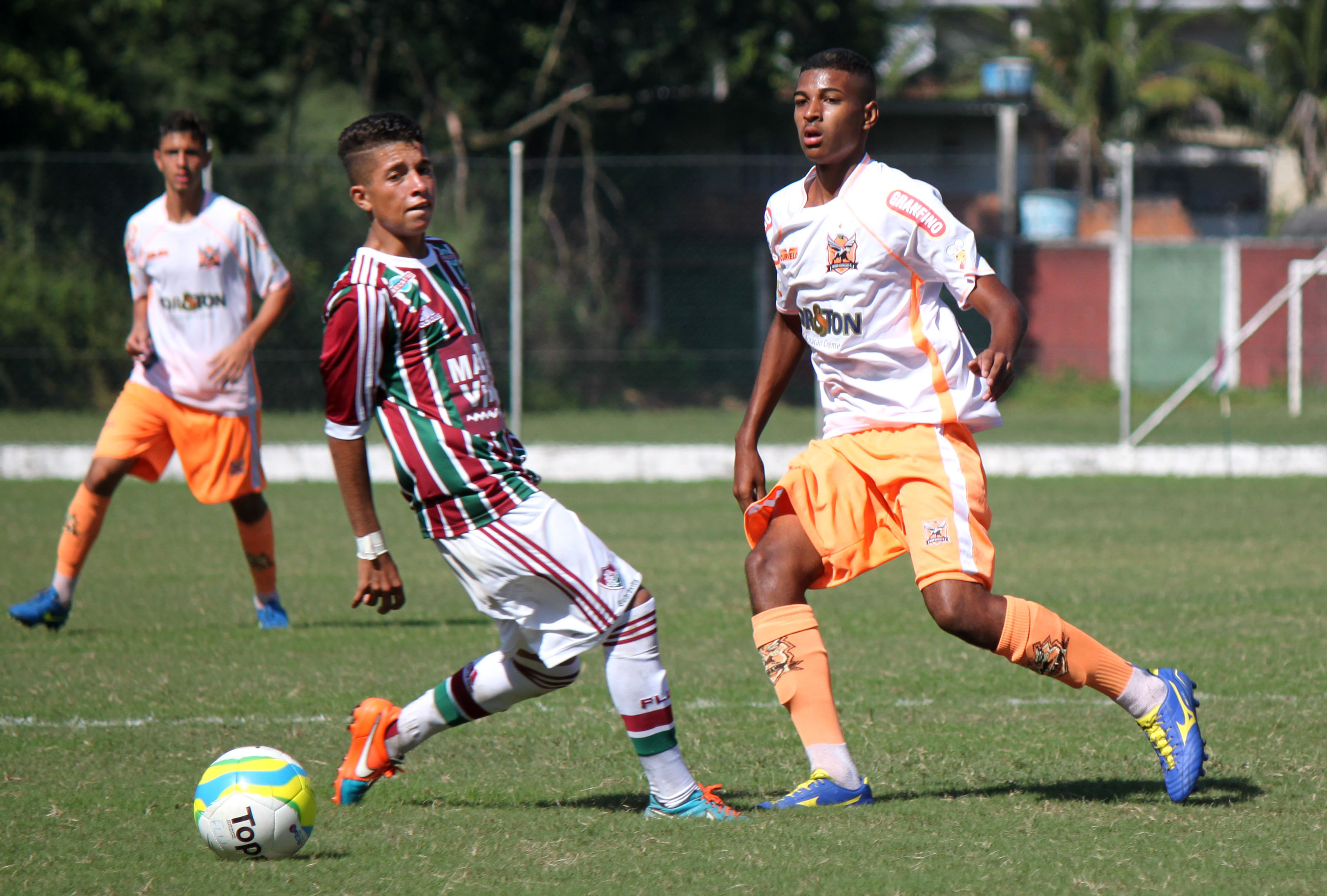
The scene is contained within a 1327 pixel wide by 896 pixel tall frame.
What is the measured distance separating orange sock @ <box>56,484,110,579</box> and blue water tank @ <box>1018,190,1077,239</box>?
21.2 m

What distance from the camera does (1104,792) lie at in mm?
4445

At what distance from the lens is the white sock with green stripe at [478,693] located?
14.2 ft

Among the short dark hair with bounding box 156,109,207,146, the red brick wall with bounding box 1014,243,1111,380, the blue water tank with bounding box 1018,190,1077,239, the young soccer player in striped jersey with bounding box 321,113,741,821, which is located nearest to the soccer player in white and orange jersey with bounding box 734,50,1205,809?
→ the young soccer player in striped jersey with bounding box 321,113,741,821

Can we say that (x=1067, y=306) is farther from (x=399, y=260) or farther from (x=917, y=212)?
(x=399, y=260)

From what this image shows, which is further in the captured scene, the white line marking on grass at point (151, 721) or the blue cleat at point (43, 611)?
the blue cleat at point (43, 611)

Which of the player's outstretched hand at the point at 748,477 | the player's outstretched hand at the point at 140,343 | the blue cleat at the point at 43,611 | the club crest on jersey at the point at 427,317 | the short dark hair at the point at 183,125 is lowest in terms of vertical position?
the blue cleat at the point at 43,611

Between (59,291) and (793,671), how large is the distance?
13.1 metres

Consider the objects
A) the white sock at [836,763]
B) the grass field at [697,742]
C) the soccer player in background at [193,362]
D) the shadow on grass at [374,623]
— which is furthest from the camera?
the shadow on grass at [374,623]

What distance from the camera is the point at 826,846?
3838 millimetres

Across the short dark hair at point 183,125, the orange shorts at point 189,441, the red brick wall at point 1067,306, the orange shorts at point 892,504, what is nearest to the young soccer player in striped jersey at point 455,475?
the orange shorts at point 892,504

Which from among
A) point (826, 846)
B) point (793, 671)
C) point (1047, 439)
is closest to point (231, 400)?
point (793, 671)

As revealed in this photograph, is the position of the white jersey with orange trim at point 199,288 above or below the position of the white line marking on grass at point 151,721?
above

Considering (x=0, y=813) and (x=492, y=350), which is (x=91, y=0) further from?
(x=0, y=813)

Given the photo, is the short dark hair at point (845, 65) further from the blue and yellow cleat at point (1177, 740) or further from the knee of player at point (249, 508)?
the knee of player at point (249, 508)
